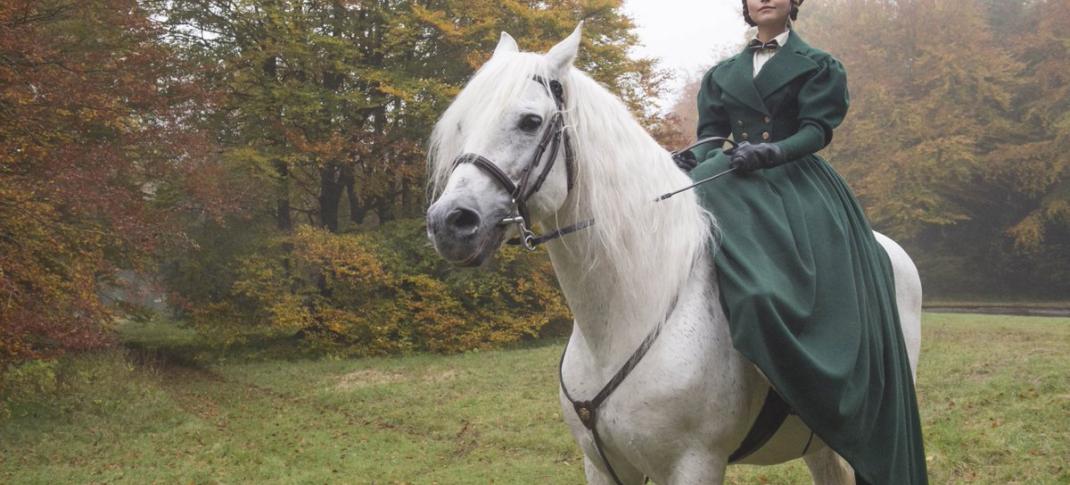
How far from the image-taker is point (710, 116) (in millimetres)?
3209

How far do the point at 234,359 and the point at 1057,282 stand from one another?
→ 26.6m

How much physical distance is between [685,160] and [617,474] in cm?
131

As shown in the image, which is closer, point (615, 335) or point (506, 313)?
point (615, 335)

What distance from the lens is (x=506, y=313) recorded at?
54.9 ft

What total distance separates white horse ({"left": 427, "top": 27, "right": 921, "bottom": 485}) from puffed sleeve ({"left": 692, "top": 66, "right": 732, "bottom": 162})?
501 millimetres

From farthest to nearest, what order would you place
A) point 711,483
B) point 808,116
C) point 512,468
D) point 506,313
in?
point 506,313
point 512,468
point 808,116
point 711,483

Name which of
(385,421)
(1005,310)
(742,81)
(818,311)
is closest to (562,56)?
(742,81)

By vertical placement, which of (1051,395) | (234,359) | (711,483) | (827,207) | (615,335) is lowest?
(234,359)

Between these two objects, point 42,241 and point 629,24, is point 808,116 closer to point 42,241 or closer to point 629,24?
point 42,241

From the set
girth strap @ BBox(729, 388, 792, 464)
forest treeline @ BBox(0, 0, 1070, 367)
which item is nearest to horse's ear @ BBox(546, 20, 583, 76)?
girth strap @ BBox(729, 388, 792, 464)

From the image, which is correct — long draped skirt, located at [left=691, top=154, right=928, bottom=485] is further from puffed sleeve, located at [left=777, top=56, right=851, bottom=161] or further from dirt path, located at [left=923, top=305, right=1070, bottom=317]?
dirt path, located at [left=923, top=305, right=1070, bottom=317]

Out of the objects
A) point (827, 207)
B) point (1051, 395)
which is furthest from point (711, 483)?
point (1051, 395)

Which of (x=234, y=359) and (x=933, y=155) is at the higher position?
(x=933, y=155)

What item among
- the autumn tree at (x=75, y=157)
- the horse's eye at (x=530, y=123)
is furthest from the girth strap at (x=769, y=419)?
the autumn tree at (x=75, y=157)
